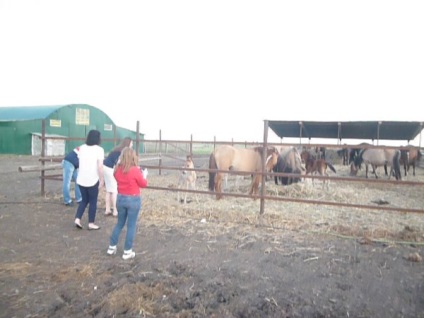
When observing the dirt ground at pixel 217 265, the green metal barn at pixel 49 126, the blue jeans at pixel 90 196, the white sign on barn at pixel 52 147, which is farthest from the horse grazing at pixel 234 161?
the white sign on barn at pixel 52 147

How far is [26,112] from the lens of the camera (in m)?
29.3

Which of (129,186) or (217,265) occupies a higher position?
(129,186)

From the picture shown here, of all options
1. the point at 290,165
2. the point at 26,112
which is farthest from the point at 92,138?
the point at 26,112

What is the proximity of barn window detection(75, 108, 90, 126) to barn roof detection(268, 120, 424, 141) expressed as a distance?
19.8 meters

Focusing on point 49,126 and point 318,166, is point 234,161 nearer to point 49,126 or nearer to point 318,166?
point 318,166

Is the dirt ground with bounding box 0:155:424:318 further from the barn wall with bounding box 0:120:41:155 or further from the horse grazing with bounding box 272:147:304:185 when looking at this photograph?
the barn wall with bounding box 0:120:41:155

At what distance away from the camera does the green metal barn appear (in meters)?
25.4

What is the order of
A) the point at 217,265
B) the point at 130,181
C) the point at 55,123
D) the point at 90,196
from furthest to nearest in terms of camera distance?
the point at 55,123
the point at 90,196
the point at 130,181
the point at 217,265

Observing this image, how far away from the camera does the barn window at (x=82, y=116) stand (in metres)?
29.0

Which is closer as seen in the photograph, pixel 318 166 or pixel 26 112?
pixel 318 166

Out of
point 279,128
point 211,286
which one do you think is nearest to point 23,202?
point 211,286

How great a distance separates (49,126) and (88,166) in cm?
2492

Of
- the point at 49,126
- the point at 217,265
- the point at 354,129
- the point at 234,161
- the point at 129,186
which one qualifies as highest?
the point at 49,126

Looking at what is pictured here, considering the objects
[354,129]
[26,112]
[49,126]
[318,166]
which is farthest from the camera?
[26,112]
